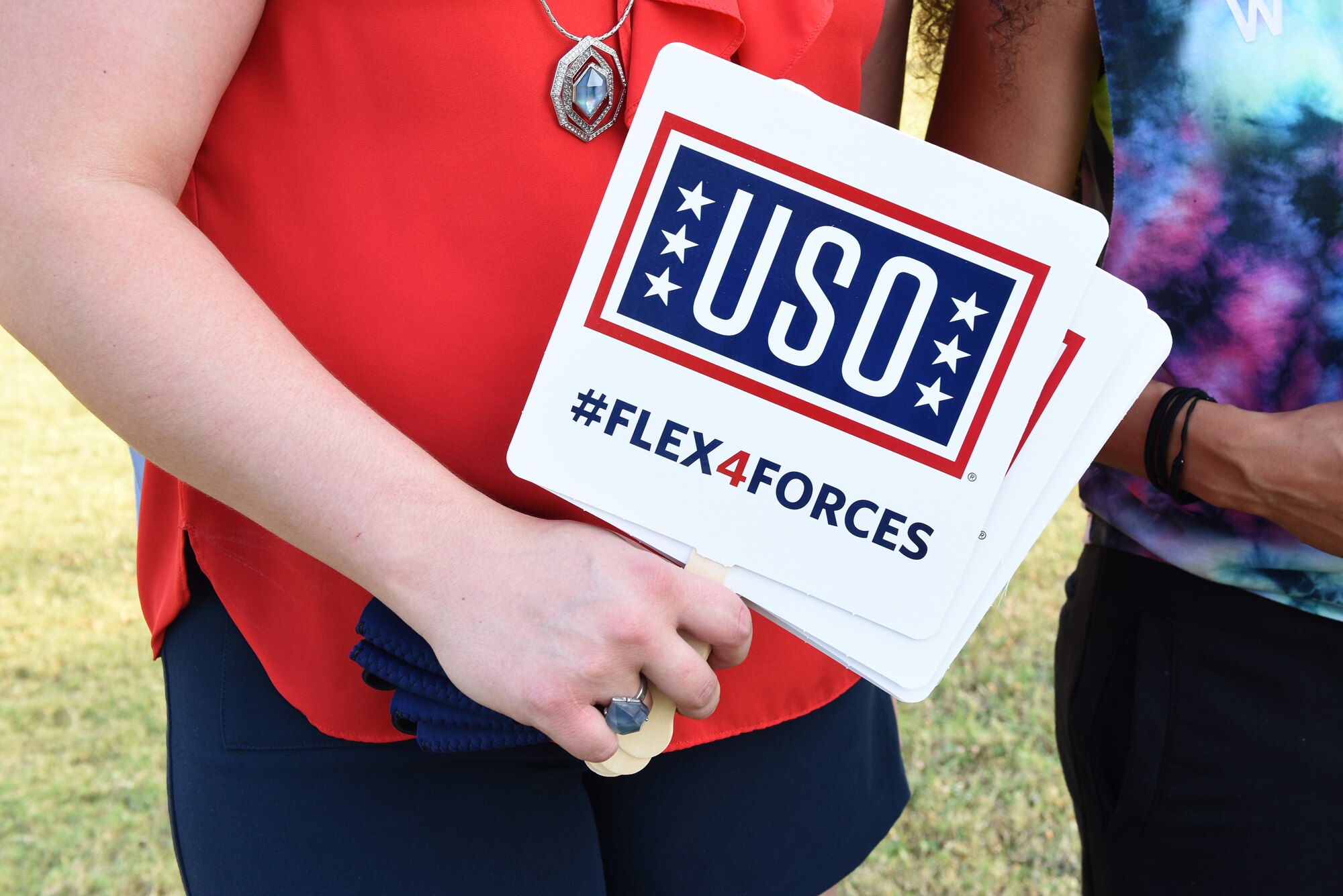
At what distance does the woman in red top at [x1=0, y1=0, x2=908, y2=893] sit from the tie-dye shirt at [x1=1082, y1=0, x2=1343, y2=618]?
29 centimetres

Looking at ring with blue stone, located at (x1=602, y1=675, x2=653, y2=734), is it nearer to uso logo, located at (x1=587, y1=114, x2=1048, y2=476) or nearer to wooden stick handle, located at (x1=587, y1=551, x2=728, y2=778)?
wooden stick handle, located at (x1=587, y1=551, x2=728, y2=778)

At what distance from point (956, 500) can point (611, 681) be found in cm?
26

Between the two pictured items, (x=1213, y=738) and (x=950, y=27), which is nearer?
(x=1213, y=738)

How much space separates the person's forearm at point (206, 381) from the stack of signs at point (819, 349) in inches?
4.2

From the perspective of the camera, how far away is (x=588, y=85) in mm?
795

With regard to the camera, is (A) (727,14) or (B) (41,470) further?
(B) (41,470)

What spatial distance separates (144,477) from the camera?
973 millimetres

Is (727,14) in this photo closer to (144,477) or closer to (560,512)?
(560,512)

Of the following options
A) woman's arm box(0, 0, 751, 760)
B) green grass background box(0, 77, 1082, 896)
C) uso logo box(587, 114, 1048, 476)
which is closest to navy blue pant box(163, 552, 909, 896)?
woman's arm box(0, 0, 751, 760)

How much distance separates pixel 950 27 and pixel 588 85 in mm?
601

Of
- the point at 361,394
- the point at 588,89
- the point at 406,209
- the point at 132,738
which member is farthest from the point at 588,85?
the point at 132,738

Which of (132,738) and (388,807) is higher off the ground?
(388,807)

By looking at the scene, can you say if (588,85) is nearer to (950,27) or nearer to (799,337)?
(799,337)

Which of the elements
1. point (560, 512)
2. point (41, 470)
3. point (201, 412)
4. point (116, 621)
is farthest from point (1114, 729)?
point (41, 470)
